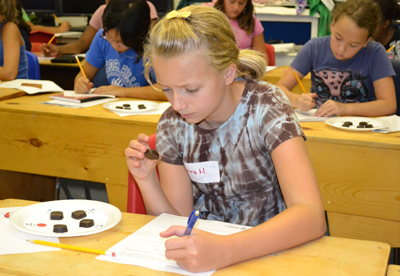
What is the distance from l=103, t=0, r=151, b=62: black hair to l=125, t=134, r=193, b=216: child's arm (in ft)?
4.13

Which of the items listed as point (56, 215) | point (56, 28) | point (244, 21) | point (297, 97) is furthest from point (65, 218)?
point (56, 28)

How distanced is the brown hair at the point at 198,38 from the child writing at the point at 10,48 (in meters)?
Answer: 1.92

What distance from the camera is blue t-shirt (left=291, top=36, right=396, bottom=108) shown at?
218 centimetres

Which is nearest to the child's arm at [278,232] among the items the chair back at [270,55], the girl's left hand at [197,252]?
the girl's left hand at [197,252]

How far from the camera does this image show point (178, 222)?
1.03 meters

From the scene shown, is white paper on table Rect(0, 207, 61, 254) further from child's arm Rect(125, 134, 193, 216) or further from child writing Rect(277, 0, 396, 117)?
child writing Rect(277, 0, 396, 117)

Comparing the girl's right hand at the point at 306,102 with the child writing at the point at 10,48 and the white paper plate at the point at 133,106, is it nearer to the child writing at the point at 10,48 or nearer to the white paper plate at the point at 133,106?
the white paper plate at the point at 133,106

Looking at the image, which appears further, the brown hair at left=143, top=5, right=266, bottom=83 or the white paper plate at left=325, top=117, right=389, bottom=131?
the white paper plate at left=325, top=117, right=389, bottom=131

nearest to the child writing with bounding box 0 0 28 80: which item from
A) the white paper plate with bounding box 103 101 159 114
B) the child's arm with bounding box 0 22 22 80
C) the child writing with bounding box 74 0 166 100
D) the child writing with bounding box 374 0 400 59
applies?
the child's arm with bounding box 0 22 22 80

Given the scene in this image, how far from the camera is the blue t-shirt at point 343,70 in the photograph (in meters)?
2.18

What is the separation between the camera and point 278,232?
90 cm

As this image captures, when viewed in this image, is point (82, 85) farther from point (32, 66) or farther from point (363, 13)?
point (363, 13)

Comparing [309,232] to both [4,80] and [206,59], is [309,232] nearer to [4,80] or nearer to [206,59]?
[206,59]

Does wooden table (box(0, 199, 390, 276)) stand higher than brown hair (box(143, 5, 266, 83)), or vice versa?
brown hair (box(143, 5, 266, 83))
